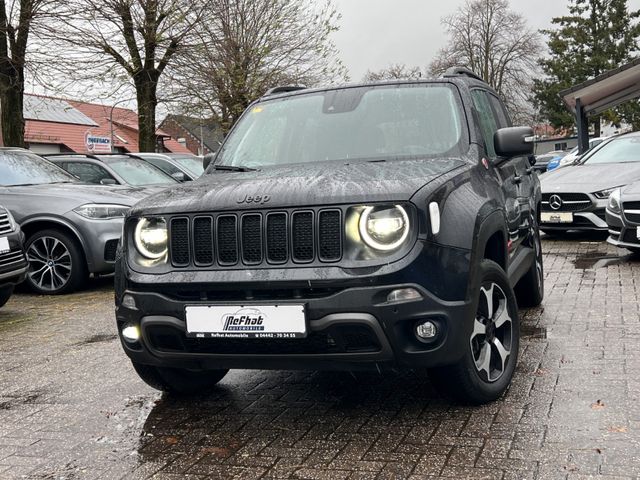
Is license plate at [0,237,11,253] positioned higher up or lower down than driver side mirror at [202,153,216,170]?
lower down

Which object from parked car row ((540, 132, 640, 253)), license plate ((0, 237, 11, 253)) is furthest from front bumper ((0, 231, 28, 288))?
parked car row ((540, 132, 640, 253))

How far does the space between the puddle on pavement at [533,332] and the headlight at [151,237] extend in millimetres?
2897

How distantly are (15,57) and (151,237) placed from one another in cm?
1484

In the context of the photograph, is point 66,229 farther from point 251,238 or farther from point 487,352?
point 487,352

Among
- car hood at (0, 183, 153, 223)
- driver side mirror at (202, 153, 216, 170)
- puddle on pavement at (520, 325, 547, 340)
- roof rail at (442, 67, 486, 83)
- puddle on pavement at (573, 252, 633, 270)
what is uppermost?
roof rail at (442, 67, 486, 83)

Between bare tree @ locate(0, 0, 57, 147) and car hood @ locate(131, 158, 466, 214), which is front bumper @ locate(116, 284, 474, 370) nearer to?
car hood @ locate(131, 158, 466, 214)

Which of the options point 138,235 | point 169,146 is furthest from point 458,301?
point 169,146

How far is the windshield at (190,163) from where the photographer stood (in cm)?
1575

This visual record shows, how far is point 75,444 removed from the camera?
149 inches

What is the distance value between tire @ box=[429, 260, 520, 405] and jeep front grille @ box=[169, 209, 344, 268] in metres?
0.81

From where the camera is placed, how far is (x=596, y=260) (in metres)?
9.39

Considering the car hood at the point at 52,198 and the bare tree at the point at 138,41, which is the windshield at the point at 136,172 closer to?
the car hood at the point at 52,198

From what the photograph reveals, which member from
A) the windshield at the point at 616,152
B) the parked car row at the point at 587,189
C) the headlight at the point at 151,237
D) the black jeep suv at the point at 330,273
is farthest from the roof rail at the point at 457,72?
the windshield at the point at 616,152

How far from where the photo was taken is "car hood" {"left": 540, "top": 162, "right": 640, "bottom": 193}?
36.3 feet
